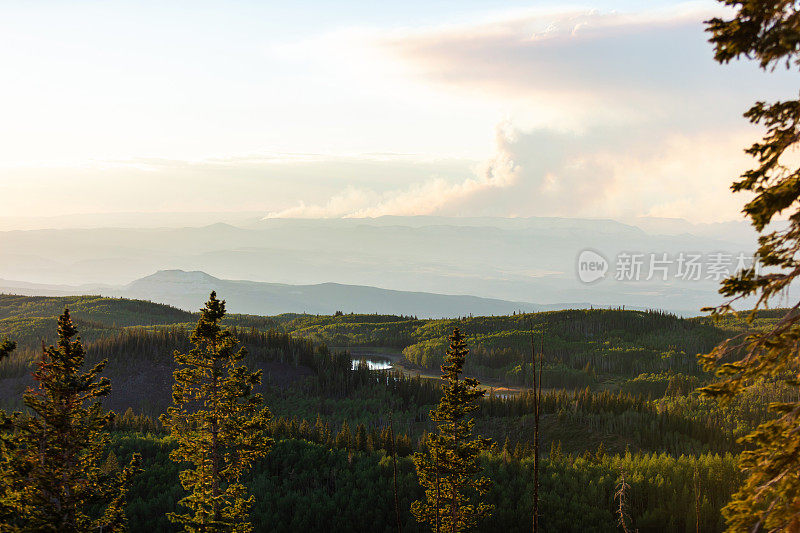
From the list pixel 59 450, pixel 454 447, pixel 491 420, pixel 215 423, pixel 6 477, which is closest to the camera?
pixel 6 477

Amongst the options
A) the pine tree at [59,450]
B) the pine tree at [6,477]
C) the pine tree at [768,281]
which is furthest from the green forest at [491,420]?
the pine tree at [59,450]

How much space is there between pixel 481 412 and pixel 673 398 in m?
20.5

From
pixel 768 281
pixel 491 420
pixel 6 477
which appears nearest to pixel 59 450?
pixel 6 477

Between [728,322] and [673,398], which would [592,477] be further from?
[728,322]

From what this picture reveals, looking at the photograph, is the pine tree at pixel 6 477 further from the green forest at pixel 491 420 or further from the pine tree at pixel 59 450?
the green forest at pixel 491 420

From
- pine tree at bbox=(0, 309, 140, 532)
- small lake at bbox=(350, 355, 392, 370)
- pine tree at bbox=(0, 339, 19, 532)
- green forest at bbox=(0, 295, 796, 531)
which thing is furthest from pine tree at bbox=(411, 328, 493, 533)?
small lake at bbox=(350, 355, 392, 370)

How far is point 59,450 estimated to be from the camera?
19.1 m

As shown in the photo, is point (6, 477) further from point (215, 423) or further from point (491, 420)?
point (491, 420)

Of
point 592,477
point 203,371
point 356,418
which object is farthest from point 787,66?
point 356,418

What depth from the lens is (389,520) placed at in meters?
37.3

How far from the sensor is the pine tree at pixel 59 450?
18.0 metres

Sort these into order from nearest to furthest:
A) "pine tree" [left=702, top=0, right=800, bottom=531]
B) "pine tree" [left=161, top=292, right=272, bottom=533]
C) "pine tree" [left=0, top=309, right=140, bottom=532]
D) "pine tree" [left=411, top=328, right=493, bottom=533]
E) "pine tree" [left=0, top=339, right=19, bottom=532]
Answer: "pine tree" [left=702, top=0, right=800, bottom=531] < "pine tree" [left=0, top=339, right=19, bottom=532] < "pine tree" [left=0, top=309, right=140, bottom=532] < "pine tree" [left=161, top=292, right=272, bottom=533] < "pine tree" [left=411, top=328, right=493, bottom=533]

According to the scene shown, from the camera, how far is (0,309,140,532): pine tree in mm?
18016

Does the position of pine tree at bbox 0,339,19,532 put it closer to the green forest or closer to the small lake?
the green forest
